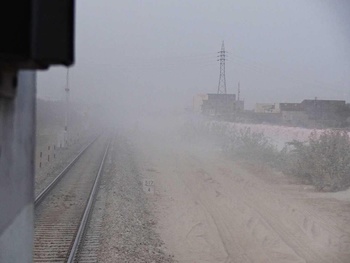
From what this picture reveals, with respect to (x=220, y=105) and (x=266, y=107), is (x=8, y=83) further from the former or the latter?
(x=266, y=107)

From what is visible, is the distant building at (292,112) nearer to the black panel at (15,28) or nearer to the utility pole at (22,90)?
the utility pole at (22,90)

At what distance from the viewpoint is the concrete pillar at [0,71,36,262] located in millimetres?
3178

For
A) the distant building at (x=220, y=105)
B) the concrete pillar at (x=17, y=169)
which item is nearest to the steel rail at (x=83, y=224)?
the concrete pillar at (x=17, y=169)

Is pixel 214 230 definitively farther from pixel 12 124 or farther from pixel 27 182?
pixel 12 124

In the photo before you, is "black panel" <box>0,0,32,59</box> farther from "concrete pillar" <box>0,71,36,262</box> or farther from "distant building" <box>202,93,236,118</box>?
"distant building" <box>202,93,236,118</box>

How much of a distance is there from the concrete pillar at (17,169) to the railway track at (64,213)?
3.25 m

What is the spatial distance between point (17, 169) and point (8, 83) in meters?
0.89

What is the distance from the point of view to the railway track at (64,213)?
760 centimetres

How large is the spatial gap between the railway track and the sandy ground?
178 cm

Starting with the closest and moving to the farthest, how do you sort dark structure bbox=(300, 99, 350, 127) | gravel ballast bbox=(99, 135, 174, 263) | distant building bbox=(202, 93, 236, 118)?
1. gravel ballast bbox=(99, 135, 174, 263)
2. dark structure bbox=(300, 99, 350, 127)
3. distant building bbox=(202, 93, 236, 118)

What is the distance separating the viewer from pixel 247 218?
434 inches

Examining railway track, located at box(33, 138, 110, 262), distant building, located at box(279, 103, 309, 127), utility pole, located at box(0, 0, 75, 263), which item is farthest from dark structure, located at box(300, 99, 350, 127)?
utility pole, located at box(0, 0, 75, 263)

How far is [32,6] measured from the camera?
7.84 ft

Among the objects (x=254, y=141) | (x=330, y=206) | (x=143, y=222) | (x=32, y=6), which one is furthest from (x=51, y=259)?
(x=254, y=141)
